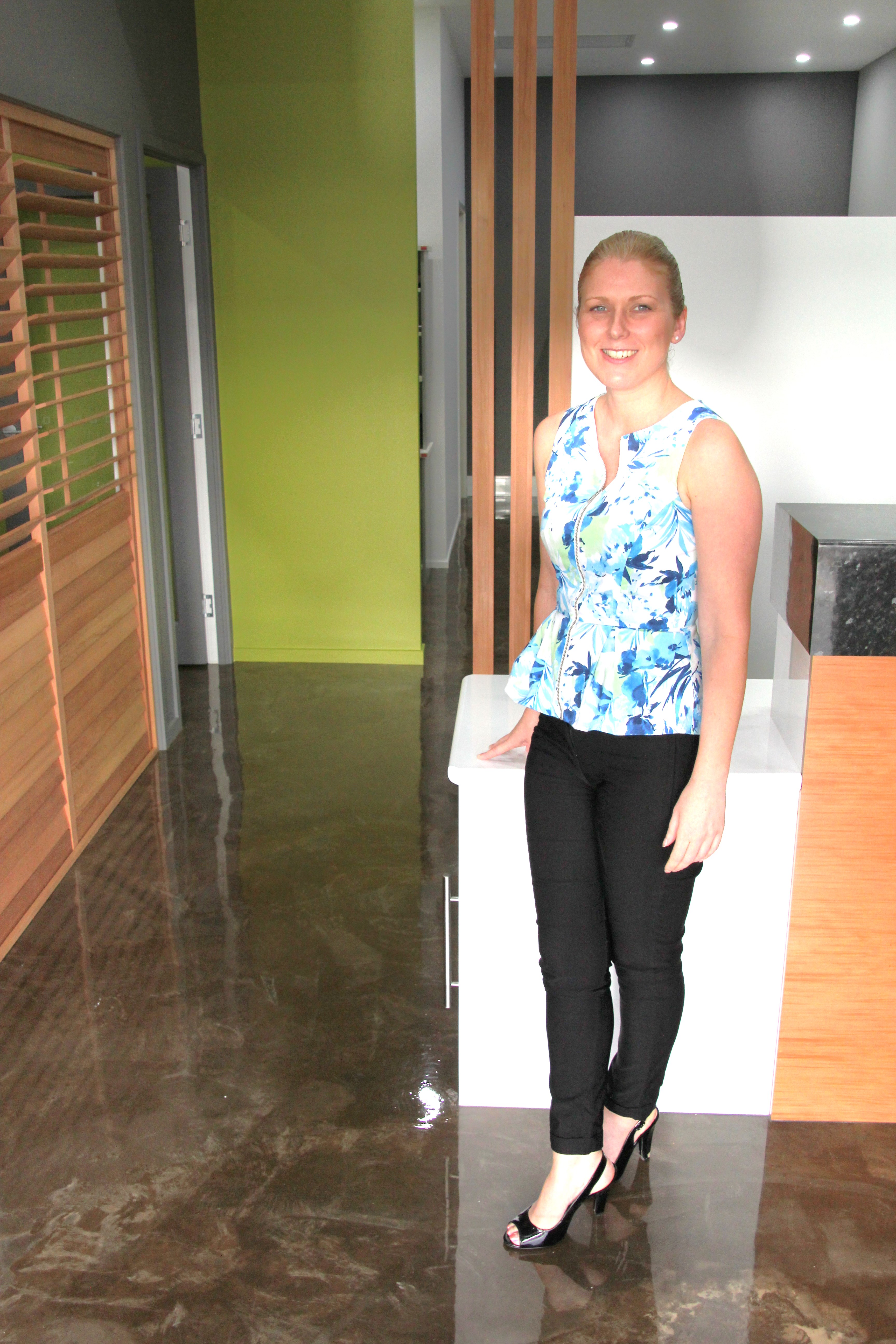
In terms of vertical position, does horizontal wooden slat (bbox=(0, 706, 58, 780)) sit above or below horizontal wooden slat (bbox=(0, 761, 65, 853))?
above

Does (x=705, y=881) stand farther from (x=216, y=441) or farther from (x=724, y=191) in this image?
(x=724, y=191)

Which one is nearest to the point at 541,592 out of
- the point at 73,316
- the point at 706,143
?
the point at 73,316

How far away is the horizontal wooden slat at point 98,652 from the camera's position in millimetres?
3348

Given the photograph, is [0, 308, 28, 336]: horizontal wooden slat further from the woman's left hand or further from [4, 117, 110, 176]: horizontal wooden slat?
the woman's left hand

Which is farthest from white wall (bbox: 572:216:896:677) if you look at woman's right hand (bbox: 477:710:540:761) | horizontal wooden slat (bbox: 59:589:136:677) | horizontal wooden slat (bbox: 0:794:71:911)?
horizontal wooden slat (bbox: 0:794:71:911)

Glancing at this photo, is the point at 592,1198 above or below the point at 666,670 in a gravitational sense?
below

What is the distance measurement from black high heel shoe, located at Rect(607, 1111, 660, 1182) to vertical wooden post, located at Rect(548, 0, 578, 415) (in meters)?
1.59

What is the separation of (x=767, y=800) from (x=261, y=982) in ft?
4.31

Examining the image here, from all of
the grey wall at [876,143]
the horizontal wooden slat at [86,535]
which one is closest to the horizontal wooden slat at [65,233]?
the horizontal wooden slat at [86,535]

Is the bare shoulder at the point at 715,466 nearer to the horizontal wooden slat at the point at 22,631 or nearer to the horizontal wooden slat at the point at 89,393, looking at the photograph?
the horizontal wooden slat at the point at 22,631

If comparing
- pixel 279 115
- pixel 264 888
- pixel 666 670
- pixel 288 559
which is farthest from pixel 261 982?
pixel 279 115

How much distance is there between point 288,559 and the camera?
5.25 m

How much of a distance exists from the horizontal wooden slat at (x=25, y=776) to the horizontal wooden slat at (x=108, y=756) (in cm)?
20

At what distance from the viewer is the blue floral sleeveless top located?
5.38 ft
